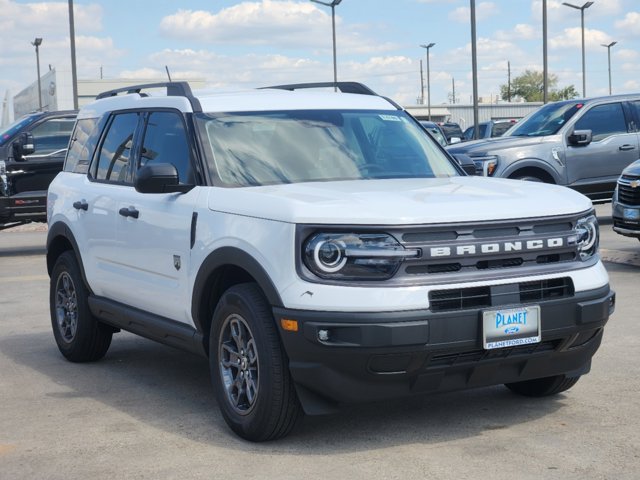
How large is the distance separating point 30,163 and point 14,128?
2.52ft

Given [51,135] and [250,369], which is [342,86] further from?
[51,135]

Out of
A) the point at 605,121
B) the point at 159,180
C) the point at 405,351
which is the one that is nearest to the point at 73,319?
the point at 159,180

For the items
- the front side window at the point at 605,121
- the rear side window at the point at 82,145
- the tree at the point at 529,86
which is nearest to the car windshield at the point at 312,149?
the rear side window at the point at 82,145

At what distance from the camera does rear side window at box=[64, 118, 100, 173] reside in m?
7.89

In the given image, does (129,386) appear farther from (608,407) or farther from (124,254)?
(608,407)

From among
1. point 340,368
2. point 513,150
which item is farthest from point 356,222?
point 513,150

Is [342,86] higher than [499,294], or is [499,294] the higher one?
[342,86]

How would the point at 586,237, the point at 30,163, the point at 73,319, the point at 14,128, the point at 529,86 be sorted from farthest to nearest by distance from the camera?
the point at 529,86, the point at 14,128, the point at 30,163, the point at 73,319, the point at 586,237

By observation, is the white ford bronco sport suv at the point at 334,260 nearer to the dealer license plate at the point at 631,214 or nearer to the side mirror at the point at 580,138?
the dealer license plate at the point at 631,214

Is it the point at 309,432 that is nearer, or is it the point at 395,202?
the point at 395,202

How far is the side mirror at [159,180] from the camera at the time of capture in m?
6.05

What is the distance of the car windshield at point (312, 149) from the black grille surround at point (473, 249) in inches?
45.1

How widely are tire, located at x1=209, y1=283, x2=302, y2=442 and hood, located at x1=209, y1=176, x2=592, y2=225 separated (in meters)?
0.47

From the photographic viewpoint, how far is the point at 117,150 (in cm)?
743
